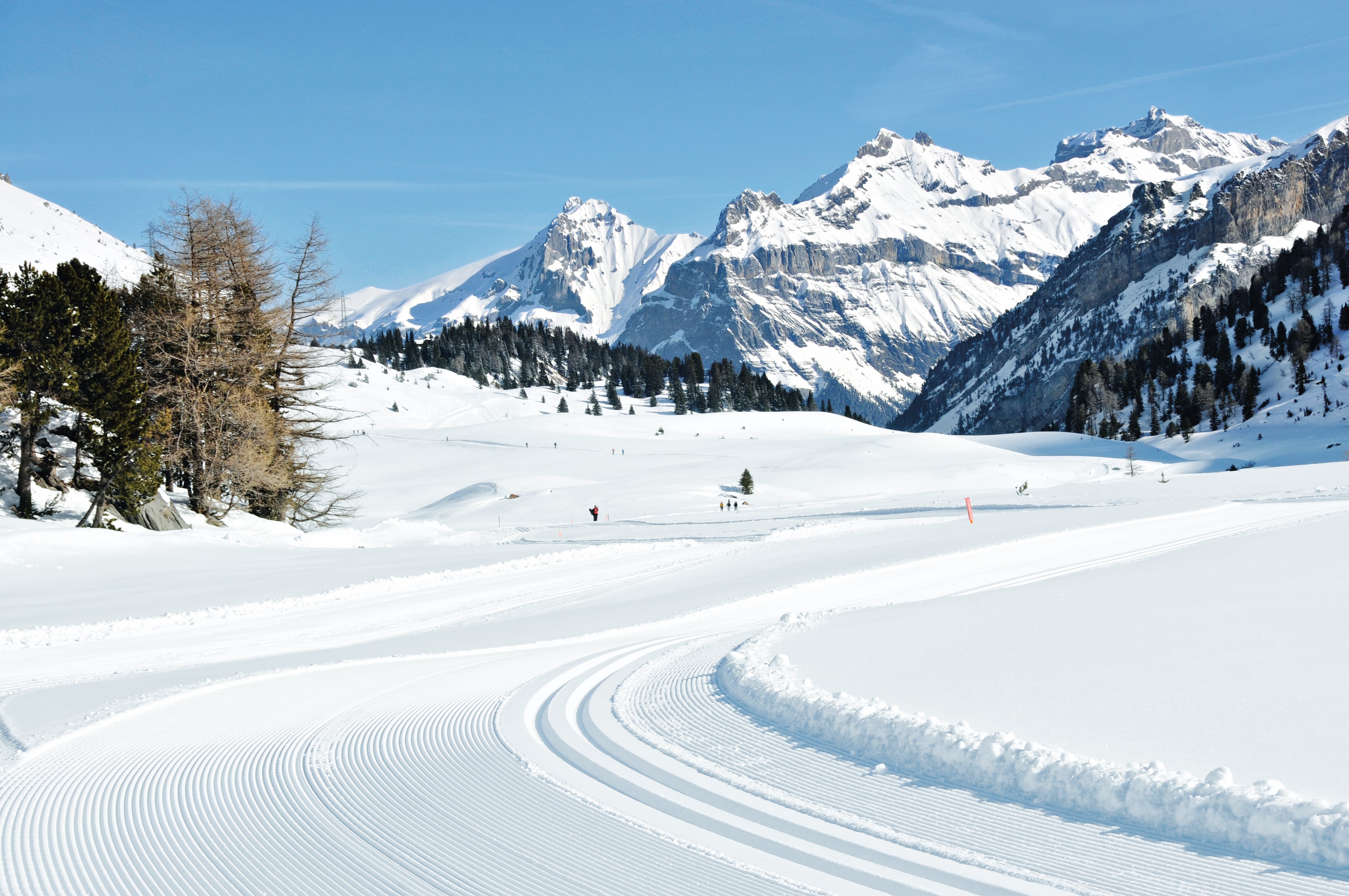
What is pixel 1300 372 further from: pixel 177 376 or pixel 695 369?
pixel 177 376

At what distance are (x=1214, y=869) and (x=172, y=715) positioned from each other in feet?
24.4

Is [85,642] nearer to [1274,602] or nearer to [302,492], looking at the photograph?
[1274,602]

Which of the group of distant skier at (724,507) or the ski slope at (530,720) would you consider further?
the group of distant skier at (724,507)

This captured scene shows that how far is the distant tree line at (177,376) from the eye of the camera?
866 inches

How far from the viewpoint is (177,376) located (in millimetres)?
26328

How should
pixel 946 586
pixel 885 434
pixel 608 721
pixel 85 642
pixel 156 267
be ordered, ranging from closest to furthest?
pixel 608 721, pixel 85 642, pixel 946 586, pixel 156 267, pixel 885 434

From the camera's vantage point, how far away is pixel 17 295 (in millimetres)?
22422

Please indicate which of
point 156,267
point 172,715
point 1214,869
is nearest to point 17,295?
point 156,267

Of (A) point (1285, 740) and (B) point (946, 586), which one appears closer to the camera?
(A) point (1285, 740)

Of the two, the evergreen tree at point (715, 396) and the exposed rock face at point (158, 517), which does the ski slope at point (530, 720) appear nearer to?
the exposed rock face at point (158, 517)

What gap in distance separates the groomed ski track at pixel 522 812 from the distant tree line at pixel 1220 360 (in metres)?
111

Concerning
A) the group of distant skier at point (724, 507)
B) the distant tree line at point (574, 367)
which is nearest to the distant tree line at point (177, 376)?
the group of distant skier at point (724, 507)

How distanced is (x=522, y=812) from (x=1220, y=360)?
148751 mm

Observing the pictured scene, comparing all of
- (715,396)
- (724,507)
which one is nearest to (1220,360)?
(715,396)
